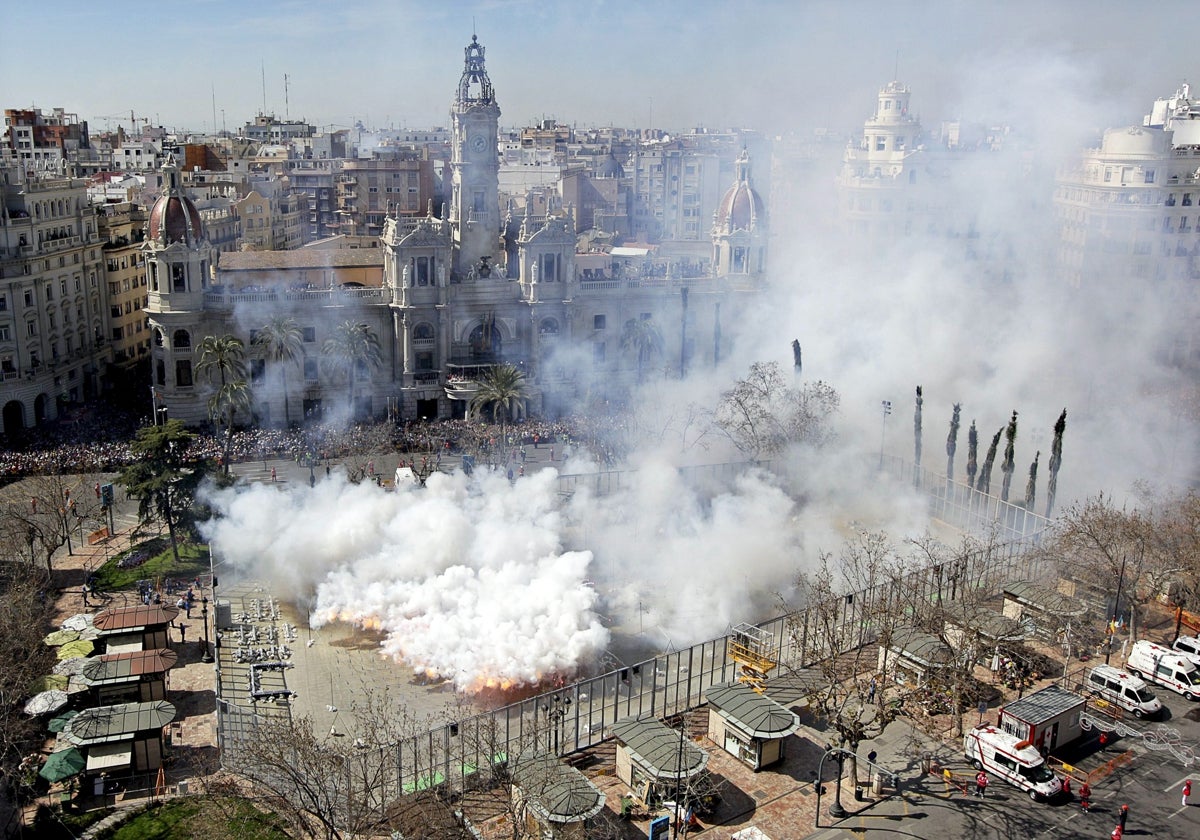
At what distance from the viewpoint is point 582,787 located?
22516 mm

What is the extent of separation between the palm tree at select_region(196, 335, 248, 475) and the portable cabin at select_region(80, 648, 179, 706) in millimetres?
16247

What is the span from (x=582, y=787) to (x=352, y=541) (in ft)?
44.1

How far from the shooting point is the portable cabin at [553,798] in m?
21.8

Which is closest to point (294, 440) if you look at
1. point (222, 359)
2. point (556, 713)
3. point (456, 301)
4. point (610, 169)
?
point (222, 359)

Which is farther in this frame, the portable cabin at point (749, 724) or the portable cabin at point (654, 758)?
the portable cabin at point (749, 724)

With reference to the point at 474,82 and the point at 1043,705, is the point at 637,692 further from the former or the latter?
the point at 474,82

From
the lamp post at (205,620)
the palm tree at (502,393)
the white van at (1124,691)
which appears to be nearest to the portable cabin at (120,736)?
the lamp post at (205,620)

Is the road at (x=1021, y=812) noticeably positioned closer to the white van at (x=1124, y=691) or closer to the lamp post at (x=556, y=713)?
the white van at (x=1124, y=691)

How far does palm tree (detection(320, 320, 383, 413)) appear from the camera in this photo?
5041 cm

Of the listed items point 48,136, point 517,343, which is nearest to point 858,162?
point 517,343

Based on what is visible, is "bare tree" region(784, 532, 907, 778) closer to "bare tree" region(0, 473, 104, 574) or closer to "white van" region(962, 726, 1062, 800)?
"white van" region(962, 726, 1062, 800)

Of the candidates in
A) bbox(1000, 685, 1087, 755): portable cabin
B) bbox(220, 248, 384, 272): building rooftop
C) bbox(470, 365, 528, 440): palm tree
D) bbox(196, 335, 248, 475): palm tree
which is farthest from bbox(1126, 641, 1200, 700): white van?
bbox(220, 248, 384, 272): building rooftop

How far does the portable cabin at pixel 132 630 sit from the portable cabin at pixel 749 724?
14.3m

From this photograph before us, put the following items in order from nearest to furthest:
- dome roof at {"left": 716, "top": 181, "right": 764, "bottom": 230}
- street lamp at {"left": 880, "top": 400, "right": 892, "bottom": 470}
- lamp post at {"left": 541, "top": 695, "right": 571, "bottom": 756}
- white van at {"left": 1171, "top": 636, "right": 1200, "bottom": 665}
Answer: lamp post at {"left": 541, "top": 695, "right": 571, "bottom": 756}, white van at {"left": 1171, "top": 636, "right": 1200, "bottom": 665}, street lamp at {"left": 880, "top": 400, "right": 892, "bottom": 470}, dome roof at {"left": 716, "top": 181, "right": 764, "bottom": 230}
